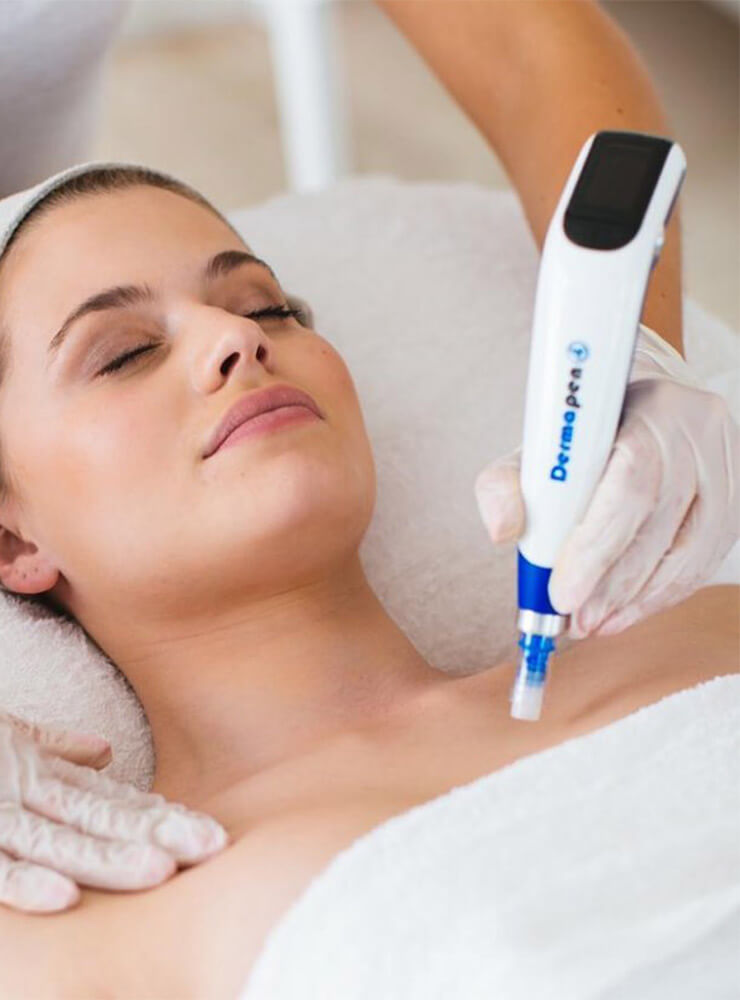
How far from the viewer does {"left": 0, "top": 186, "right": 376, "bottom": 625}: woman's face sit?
1295 mm

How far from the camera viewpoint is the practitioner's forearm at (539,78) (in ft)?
5.63

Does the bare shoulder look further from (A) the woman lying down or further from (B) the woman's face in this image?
(B) the woman's face

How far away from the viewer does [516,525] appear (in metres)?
1.09

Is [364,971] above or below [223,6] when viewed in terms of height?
below

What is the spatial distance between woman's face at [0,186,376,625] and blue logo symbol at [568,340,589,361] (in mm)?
335

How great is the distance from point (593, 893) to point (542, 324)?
409mm

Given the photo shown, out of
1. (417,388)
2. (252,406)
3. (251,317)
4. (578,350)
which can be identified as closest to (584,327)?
(578,350)

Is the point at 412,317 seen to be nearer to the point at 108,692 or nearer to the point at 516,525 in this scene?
the point at 108,692

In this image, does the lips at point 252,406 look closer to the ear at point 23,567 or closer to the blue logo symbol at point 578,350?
the ear at point 23,567

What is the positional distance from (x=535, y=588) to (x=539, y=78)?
0.87m

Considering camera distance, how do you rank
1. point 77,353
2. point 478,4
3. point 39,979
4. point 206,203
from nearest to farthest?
point 39,979 < point 77,353 < point 206,203 < point 478,4

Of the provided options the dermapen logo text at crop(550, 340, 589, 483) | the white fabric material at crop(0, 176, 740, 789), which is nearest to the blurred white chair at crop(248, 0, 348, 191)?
the white fabric material at crop(0, 176, 740, 789)

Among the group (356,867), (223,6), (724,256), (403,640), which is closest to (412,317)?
(403,640)

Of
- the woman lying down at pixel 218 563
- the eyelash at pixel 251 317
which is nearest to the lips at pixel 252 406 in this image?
the woman lying down at pixel 218 563
